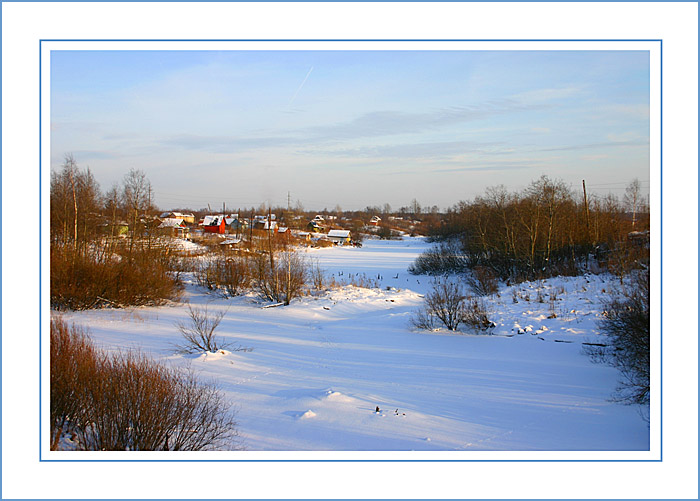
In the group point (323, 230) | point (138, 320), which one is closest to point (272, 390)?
point (138, 320)

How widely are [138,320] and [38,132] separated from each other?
39.2 ft

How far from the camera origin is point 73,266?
1661cm

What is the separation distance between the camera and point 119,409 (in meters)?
4.43

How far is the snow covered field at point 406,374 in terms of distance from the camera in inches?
232

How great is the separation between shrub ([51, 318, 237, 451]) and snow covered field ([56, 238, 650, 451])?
907 mm

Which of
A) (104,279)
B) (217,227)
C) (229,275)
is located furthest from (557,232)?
(217,227)

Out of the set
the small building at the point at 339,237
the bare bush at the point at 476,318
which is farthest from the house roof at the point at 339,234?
the bare bush at the point at 476,318

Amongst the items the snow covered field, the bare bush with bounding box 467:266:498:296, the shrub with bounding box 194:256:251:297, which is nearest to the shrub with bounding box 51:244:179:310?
the snow covered field

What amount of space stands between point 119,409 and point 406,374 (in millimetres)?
6120

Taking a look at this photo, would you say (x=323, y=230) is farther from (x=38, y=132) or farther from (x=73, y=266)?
(x=38, y=132)

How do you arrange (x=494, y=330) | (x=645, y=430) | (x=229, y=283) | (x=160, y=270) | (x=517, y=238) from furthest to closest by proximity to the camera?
(x=517, y=238), (x=229, y=283), (x=160, y=270), (x=494, y=330), (x=645, y=430)

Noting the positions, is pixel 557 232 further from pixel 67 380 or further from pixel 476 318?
pixel 67 380

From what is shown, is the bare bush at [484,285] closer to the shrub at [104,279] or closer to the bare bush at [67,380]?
the shrub at [104,279]

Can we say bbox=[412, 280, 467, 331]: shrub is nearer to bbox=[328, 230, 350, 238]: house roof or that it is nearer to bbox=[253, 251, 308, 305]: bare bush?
bbox=[253, 251, 308, 305]: bare bush
